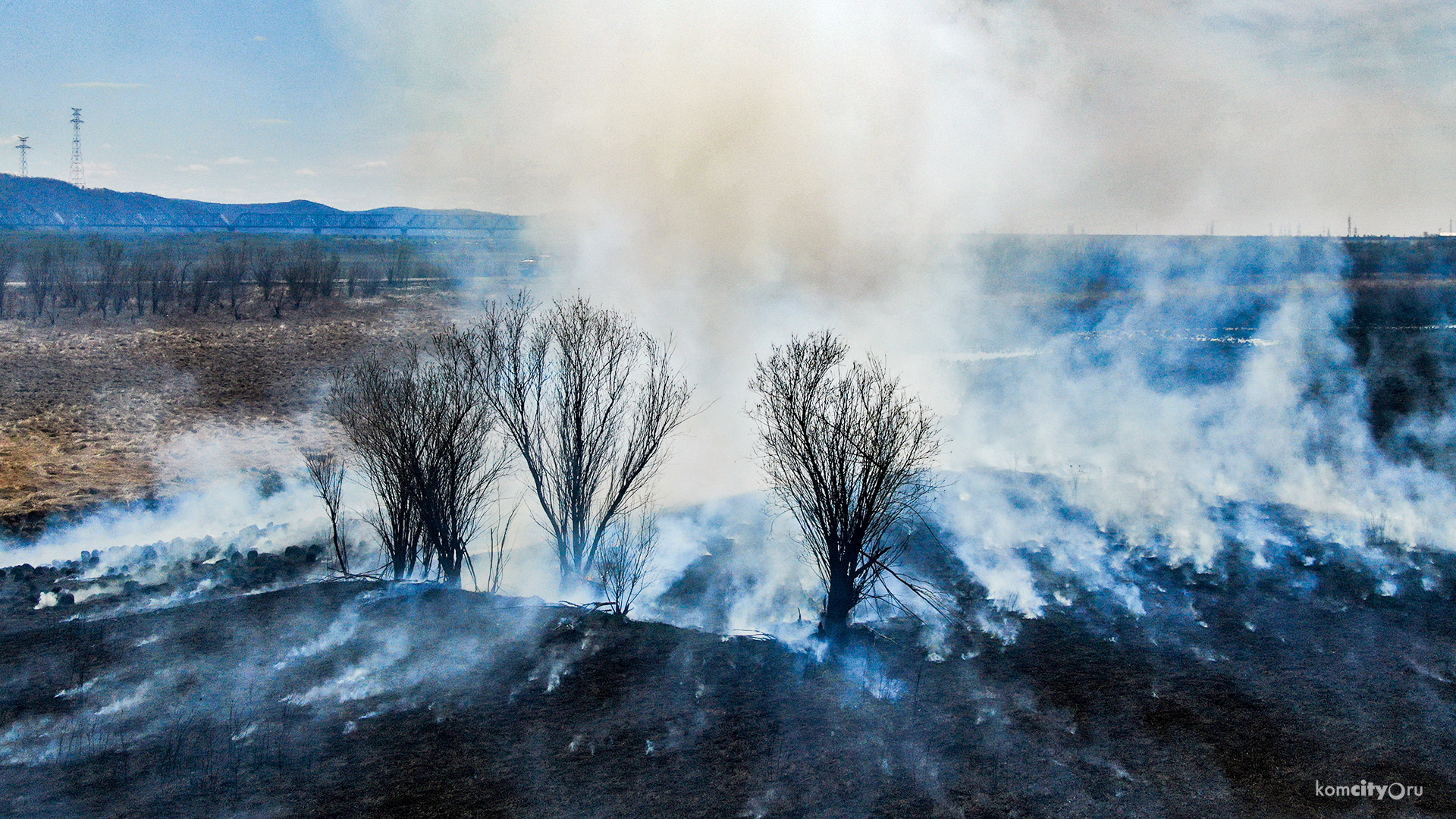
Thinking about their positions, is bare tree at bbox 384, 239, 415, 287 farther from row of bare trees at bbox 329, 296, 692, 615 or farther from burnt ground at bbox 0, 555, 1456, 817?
burnt ground at bbox 0, 555, 1456, 817

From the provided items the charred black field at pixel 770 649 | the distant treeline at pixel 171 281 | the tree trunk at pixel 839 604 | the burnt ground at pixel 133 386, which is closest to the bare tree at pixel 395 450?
the charred black field at pixel 770 649

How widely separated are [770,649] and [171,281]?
43.3 m

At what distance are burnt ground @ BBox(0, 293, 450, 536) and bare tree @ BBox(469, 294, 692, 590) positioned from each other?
12.3 metres

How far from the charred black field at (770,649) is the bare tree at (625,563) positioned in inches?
17.5

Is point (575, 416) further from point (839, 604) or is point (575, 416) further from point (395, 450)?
point (839, 604)

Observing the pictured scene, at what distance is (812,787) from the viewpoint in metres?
10.2

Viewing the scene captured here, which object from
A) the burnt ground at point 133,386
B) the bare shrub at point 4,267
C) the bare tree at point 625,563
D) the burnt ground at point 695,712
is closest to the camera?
the burnt ground at point 695,712

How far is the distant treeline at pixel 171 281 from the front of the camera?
39.7 metres

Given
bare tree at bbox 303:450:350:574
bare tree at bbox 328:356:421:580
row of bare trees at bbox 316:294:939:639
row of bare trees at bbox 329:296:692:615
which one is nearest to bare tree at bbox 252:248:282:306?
bare tree at bbox 303:450:350:574

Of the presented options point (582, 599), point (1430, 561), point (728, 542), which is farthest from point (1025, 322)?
point (582, 599)

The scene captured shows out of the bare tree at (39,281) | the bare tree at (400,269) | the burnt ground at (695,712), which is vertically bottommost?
the burnt ground at (695,712)

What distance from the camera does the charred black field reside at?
10258 millimetres

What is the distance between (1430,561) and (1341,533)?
1.81 m

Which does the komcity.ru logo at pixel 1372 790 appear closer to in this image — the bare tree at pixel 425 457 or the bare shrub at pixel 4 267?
the bare tree at pixel 425 457
